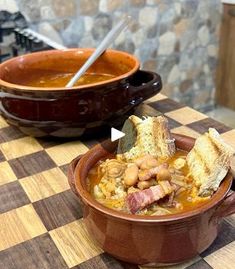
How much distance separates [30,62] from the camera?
33.9 inches

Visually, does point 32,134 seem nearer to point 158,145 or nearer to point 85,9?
point 158,145

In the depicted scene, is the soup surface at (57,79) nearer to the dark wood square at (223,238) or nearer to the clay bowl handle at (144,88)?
the clay bowl handle at (144,88)

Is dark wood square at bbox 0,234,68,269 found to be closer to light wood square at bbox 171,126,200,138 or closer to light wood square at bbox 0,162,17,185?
light wood square at bbox 0,162,17,185

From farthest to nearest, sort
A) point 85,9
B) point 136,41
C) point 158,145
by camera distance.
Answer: point 136,41, point 85,9, point 158,145

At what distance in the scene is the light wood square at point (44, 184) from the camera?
2.00 feet

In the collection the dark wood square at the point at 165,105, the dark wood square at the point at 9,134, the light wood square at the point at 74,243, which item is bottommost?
the dark wood square at the point at 9,134

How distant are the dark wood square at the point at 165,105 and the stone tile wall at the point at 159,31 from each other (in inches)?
30.8

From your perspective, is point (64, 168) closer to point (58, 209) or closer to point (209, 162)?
point (58, 209)

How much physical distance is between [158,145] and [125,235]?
19 centimetres

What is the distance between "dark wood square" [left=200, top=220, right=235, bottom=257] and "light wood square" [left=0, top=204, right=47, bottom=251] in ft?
0.74

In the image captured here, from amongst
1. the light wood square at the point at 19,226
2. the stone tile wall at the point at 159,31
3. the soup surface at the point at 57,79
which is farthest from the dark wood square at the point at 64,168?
the stone tile wall at the point at 159,31

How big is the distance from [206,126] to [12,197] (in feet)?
1.39

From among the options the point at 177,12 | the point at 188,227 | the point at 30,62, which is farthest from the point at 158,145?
the point at 177,12

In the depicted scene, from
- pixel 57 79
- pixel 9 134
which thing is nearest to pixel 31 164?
pixel 9 134
